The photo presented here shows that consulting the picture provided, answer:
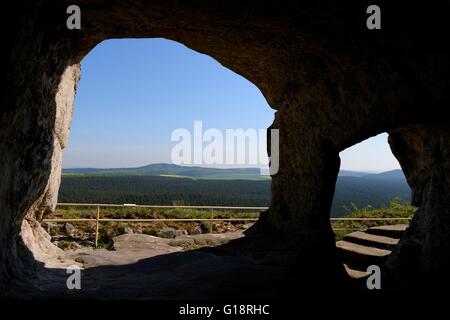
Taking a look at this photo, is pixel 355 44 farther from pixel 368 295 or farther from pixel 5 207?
pixel 5 207

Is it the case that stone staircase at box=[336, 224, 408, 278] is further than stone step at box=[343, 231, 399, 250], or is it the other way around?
stone step at box=[343, 231, 399, 250]

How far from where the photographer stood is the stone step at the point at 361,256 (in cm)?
856

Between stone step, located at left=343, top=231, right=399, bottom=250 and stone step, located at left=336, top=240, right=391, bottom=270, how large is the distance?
27 cm

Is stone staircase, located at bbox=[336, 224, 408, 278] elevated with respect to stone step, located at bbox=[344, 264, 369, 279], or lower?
elevated

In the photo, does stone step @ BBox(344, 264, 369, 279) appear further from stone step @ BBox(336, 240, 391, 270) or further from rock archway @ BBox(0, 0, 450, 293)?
rock archway @ BBox(0, 0, 450, 293)

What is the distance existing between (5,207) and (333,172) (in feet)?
19.2

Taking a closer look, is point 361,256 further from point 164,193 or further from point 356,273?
point 164,193

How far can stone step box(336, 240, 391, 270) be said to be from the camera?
8562mm

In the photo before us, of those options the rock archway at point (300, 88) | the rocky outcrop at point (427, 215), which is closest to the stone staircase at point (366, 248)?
the rocky outcrop at point (427, 215)

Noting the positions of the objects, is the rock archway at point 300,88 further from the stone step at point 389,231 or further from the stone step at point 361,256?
the stone step at point 389,231

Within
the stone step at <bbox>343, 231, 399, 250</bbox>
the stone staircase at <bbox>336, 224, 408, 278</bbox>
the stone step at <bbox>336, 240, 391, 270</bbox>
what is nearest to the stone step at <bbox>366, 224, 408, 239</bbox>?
the stone staircase at <bbox>336, 224, 408, 278</bbox>

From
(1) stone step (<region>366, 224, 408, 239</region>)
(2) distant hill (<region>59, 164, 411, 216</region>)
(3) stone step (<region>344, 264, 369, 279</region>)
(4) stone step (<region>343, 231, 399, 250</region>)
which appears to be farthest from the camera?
(2) distant hill (<region>59, 164, 411, 216</region>)

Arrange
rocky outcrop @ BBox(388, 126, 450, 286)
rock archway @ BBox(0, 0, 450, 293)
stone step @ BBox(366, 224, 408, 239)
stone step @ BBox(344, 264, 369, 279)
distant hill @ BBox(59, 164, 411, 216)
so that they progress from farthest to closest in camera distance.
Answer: distant hill @ BBox(59, 164, 411, 216), stone step @ BBox(366, 224, 408, 239), stone step @ BBox(344, 264, 369, 279), rocky outcrop @ BBox(388, 126, 450, 286), rock archway @ BBox(0, 0, 450, 293)

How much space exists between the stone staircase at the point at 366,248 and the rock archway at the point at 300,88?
1.49m
